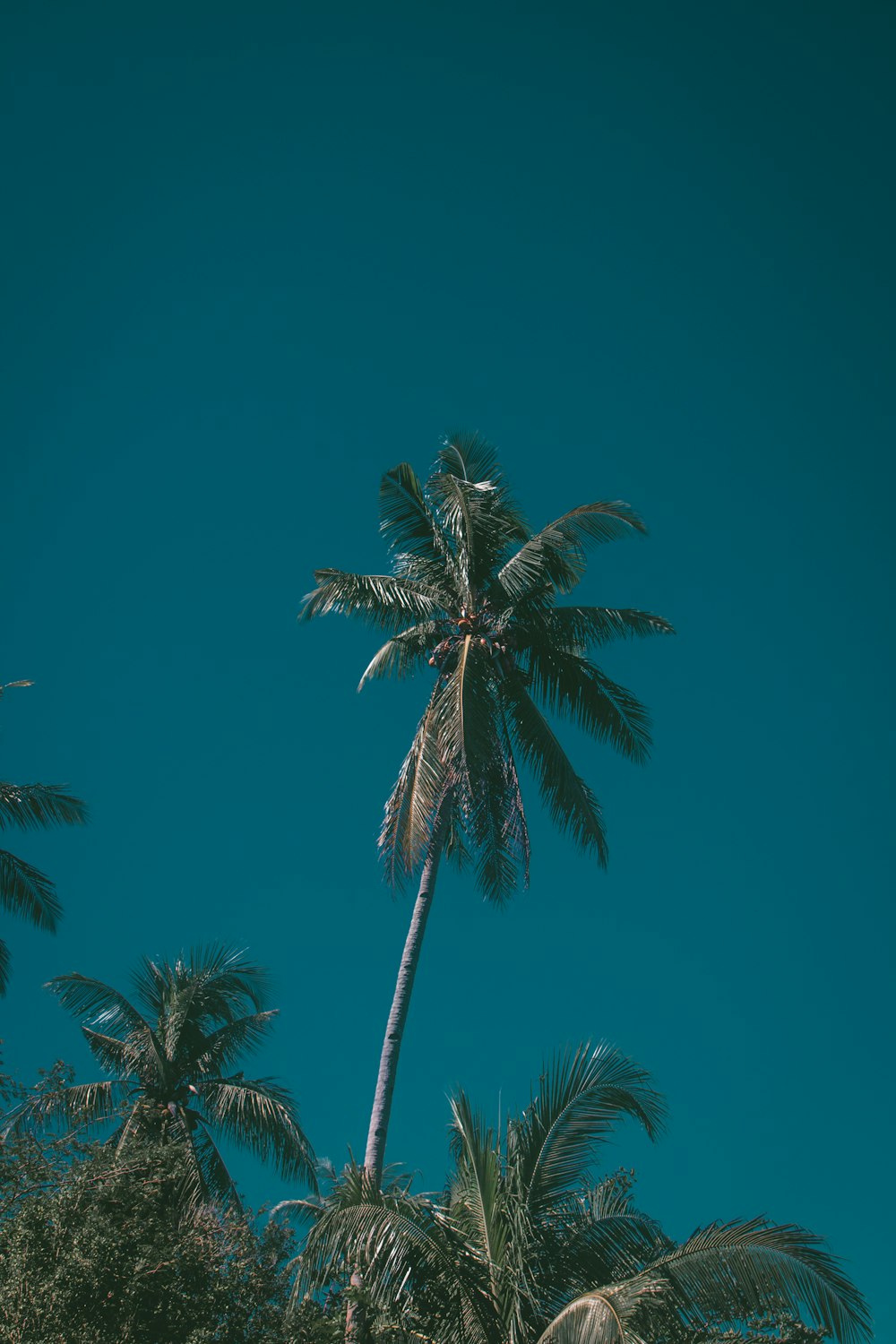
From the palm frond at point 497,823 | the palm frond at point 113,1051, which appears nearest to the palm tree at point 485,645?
the palm frond at point 497,823

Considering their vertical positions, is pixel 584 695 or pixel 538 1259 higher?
pixel 584 695

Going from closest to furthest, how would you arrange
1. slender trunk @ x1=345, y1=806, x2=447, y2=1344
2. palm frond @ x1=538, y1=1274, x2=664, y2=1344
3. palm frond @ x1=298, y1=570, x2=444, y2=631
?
palm frond @ x1=538, y1=1274, x2=664, y2=1344 < slender trunk @ x1=345, y1=806, x2=447, y2=1344 < palm frond @ x1=298, y1=570, x2=444, y2=631

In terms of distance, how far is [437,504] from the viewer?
1814cm

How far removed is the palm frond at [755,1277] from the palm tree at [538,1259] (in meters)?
0.01

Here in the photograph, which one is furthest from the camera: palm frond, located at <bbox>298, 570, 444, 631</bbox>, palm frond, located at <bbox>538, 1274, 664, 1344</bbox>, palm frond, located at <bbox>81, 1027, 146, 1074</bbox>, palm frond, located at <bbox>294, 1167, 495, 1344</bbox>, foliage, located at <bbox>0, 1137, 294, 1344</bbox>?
palm frond, located at <bbox>81, 1027, 146, 1074</bbox>

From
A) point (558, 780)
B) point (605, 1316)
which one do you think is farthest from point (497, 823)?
point (605, 1316)

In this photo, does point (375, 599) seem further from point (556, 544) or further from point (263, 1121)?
point (263, 1121)

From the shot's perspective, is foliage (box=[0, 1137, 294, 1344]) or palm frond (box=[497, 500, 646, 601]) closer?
foliage (box=[0, 1137, 294, 1344])

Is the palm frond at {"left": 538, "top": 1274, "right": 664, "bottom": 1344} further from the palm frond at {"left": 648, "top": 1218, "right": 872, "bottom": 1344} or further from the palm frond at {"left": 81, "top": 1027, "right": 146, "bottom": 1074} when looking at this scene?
the palm frond at {"left": 81, "top": 1027, "right": 146, "bottom": 1074}

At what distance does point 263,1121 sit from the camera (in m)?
20.1

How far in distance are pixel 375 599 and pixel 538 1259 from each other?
29.9 feet

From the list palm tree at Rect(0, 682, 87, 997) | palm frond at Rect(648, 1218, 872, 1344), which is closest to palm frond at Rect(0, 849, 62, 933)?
palm tree at Rect(0, 682, 87, 997)

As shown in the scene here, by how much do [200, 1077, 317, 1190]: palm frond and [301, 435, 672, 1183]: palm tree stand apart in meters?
5.81

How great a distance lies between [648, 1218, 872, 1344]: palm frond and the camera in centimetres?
1085
